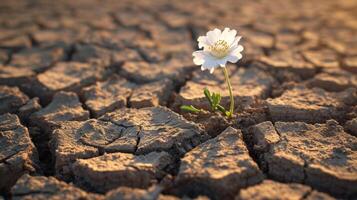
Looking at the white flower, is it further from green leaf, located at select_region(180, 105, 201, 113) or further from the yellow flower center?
green leaf, located at select_region(180, 105, 201, 113)

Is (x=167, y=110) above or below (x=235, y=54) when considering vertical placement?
below

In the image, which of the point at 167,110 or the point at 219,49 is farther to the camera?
the point at 167,110

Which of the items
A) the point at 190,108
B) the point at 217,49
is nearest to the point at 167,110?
the point at 190,108

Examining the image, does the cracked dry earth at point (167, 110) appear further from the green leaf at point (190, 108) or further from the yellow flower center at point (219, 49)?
the yellow flower center at point (219, 49)

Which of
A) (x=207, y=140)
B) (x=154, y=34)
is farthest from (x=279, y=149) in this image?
(x=154, y=34)

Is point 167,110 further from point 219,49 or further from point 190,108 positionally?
point 219,49

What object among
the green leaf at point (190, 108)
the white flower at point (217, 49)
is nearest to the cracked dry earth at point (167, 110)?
the green leaf at point (190, 108)

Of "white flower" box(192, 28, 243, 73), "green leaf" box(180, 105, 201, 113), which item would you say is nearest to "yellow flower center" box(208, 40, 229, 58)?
"white flower" box(192, 28, 243, 73)
